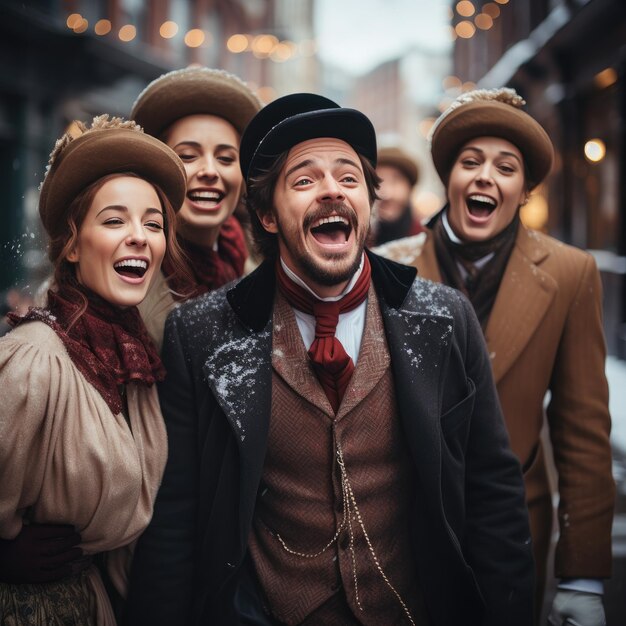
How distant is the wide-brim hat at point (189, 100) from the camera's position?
2914 millimetres

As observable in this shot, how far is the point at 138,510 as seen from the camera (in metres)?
2.10

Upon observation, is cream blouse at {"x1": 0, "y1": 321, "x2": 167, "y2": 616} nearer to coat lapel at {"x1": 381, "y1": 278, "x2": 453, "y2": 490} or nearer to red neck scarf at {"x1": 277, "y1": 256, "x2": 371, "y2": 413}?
red neck scarf at {"x1": 277, "y1": 256, "x2": 371, "y2": 413}

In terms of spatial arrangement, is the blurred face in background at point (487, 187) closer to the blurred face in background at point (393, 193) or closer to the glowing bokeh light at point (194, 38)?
the blurred face in background at point (393, 193)

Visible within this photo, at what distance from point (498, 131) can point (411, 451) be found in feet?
4.76

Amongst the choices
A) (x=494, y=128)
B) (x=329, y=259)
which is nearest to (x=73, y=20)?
(x=494, y=128)

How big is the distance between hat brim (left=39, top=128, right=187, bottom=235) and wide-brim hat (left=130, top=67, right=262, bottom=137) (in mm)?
720

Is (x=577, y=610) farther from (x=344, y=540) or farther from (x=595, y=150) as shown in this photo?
(x=595, y=150)

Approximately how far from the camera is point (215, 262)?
3.05m

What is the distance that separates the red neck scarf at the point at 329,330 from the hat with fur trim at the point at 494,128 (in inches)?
35.6

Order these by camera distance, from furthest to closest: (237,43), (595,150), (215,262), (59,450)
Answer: (237,43), (595,150), (215,262), (59,450)

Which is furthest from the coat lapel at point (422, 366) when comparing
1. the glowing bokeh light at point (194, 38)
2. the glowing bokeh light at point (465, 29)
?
the glowing bokeh light at point (465, 29)

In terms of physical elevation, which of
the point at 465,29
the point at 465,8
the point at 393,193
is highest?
the point at 465,8

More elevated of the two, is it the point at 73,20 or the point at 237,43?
the point at 237,43

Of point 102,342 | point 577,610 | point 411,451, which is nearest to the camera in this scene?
point 102,342
